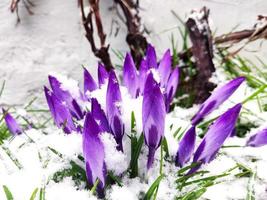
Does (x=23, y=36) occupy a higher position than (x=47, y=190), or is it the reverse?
(x=23, y=36)

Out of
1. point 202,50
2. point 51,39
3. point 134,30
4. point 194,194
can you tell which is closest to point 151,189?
point 194,194

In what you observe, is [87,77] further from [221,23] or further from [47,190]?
[221,23]

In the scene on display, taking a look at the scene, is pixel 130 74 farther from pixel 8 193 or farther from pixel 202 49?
pixel 202 49

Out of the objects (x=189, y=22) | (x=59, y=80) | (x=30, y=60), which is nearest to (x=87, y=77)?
(x=59, y=80)

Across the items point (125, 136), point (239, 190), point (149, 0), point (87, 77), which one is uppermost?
point (149, 0)

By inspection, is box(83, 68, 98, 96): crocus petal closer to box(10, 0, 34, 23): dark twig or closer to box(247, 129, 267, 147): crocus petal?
box(247, 129, 267, 147): crocus petal

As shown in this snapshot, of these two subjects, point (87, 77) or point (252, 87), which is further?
point (252, 87)

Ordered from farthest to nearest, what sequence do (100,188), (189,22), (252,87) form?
→ (252,87)
(189,22)
(100,188)
